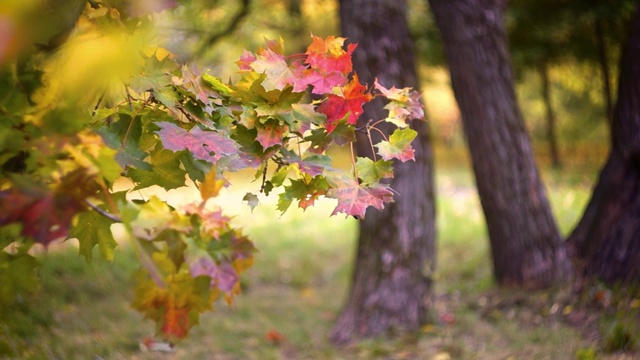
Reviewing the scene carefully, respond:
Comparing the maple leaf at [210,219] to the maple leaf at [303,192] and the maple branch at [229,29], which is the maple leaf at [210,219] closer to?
the maple leaf at [303,192]

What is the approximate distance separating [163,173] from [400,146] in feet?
2.24

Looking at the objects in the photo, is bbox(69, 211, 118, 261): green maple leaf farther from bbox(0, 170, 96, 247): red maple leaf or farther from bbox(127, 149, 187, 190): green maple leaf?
bbox(0, 170, 96, 247): red maple leaf

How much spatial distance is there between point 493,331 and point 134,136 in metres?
3.25

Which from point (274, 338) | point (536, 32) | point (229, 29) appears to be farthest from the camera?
point (536, 32)

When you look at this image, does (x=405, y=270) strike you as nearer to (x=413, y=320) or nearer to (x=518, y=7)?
(x=413, y=320)

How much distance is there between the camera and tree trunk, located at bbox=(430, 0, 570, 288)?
14.1 feet

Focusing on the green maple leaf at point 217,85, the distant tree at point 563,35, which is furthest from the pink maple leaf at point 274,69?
the distant tree at point 563,35

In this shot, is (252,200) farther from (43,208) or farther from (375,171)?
(43,208)

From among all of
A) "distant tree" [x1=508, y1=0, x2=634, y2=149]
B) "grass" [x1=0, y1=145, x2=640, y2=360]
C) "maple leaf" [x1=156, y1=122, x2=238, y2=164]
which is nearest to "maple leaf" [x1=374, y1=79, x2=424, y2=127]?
"maple leaf" [x1=156, y1=122, x2=238, y2=164]

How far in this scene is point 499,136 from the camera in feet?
14.3

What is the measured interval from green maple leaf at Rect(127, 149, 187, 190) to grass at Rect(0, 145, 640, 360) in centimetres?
90

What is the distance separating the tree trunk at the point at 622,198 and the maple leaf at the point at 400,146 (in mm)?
2786

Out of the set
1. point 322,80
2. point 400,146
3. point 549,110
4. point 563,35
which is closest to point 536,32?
point 563,35

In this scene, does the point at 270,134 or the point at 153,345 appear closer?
the point at 270,134
